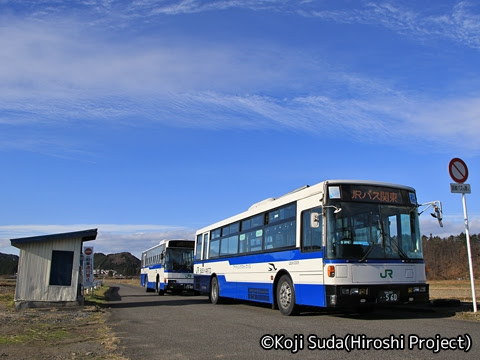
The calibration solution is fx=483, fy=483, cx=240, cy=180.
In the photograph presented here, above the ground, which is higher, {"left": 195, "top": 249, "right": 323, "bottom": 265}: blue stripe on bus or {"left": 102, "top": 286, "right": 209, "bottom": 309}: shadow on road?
{"left": 195, "top": 249, "right": 323, "bottom": 265}: blue stripe on bus

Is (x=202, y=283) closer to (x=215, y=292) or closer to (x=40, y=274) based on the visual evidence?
(x=215, y=292)

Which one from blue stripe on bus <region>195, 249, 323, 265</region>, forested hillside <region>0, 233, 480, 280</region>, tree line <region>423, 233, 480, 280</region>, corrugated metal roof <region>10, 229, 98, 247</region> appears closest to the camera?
blue stripe on bus <region>195, 249, 323, 265</region>

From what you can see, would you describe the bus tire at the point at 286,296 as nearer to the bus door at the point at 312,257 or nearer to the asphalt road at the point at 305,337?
the bus door at the point at 312,257

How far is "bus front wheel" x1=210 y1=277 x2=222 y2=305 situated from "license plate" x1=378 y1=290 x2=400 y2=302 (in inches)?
338

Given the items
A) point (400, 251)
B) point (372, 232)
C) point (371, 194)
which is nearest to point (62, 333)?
point (372, 232)

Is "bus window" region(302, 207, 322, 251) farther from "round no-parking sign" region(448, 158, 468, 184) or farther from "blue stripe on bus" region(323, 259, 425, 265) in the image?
"round no-parking sign" region(448, 158, 468, 184)

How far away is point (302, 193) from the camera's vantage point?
40.2ft

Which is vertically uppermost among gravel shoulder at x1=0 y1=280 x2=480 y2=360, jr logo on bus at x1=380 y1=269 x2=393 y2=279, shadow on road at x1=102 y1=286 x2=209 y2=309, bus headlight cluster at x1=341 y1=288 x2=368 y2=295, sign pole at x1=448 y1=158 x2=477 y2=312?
sign pole at x1=448 y1=158 x2=477 y2=312

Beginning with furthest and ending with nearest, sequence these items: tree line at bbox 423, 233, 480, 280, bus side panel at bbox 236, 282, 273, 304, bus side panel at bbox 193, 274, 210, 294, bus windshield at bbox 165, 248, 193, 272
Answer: tree line at bbox 423, 233, 480, 280 < bus windshield at bbox 165, 248, 193, 272 < bus side panel at bbox 193, 274, 210, 294 < bus side panel at bbox 236, 282, 273, 304

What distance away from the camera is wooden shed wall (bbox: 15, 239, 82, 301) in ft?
51.8

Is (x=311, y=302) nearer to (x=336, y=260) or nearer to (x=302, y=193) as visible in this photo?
(x=336, y=260)

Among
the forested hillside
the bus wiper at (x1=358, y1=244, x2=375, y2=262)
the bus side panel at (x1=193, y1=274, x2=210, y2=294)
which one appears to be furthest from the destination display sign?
the forested hillside

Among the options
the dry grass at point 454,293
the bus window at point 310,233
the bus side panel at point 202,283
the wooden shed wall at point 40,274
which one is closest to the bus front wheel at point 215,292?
the bus side panel at point 202,283

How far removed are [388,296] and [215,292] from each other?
904 cm
